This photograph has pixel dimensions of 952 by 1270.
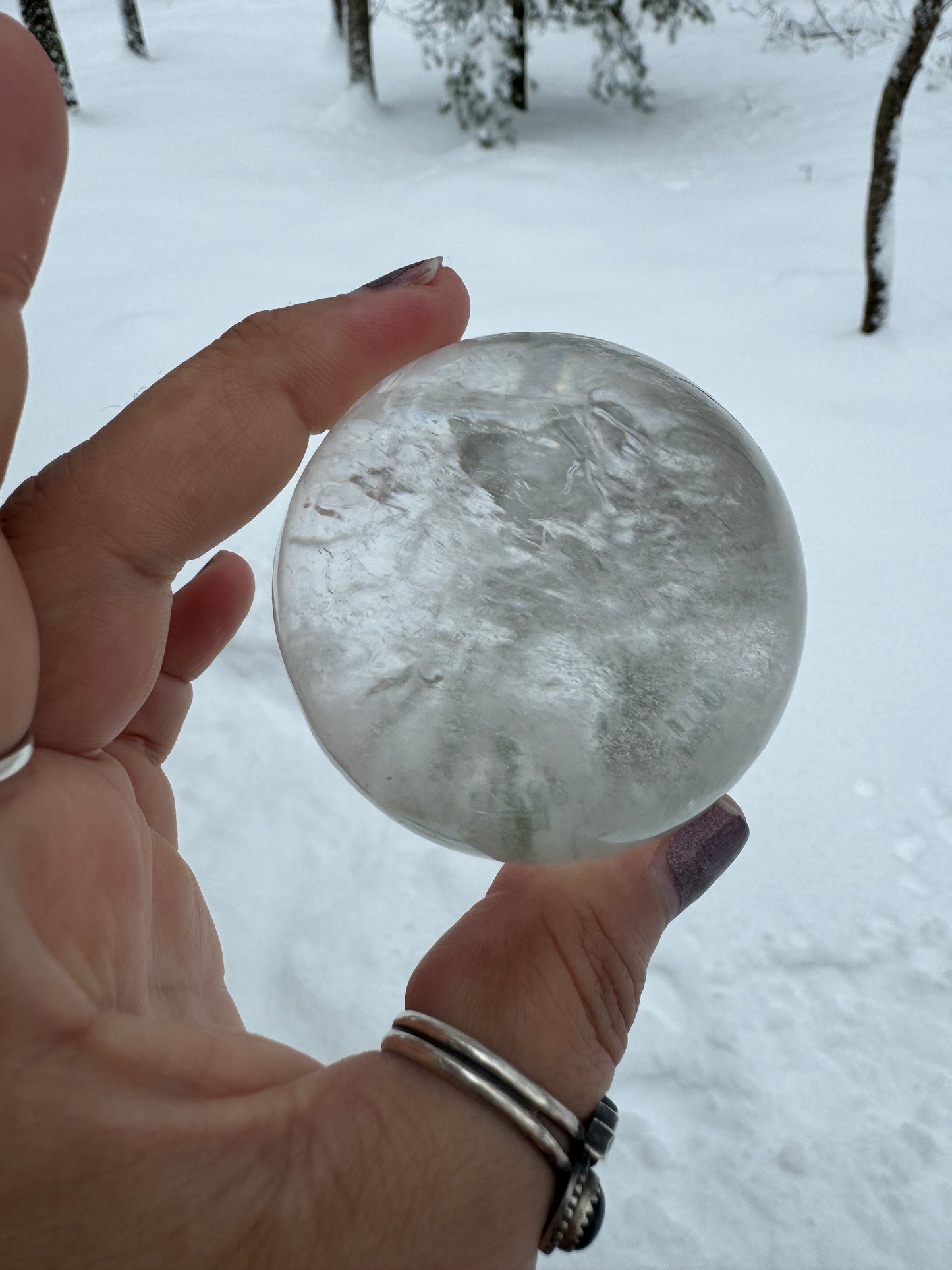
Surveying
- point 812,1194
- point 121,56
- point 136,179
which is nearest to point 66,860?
point 812,1194

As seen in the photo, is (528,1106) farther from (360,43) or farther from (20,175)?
(360,43)

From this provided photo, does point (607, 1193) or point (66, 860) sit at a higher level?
point (66, 860)

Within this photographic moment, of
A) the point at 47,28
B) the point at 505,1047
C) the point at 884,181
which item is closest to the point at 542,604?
the point at 505,1047

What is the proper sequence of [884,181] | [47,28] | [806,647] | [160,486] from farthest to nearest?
[47,28], [884,181], [806,647], [160,486]

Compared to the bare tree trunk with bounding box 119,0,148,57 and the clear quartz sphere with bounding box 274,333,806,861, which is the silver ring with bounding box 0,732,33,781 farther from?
the bare tree trunk with bounding box 119,0,148,57

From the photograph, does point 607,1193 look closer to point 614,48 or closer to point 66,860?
point 66,860

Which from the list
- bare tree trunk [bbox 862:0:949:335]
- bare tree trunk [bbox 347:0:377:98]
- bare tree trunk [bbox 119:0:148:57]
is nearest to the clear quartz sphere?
bare tree trunk [bbox 862:0:949:335]
